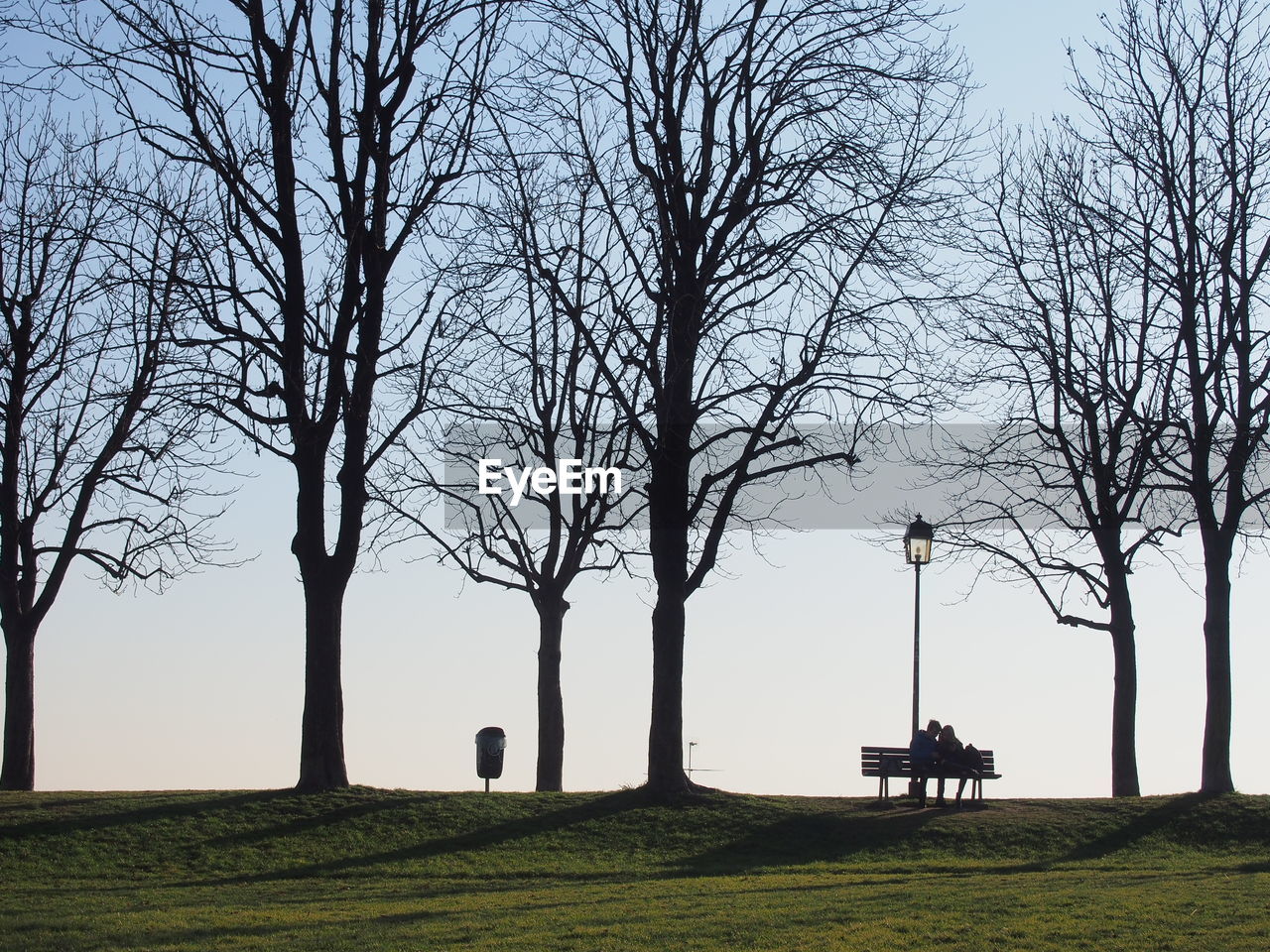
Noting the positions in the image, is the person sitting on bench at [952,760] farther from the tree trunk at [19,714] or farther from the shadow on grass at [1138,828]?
the tree trunk at [19,714]

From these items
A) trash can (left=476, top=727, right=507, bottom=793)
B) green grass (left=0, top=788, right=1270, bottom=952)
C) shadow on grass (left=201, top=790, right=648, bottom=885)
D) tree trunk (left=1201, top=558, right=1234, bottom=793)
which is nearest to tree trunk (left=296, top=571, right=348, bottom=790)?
green grass (left=0, top=788, right=1270, bottom=952)

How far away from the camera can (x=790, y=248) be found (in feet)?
69.7

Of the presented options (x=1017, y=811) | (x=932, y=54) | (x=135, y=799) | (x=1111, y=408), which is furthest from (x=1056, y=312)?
(x=135, y=799)

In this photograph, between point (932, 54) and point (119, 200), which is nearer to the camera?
point (119, 200)

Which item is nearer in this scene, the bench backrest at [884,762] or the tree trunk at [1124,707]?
the bench backrest at [884,762]

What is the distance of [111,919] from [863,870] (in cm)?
843

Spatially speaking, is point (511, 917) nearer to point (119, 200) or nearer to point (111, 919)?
point (111, 919)

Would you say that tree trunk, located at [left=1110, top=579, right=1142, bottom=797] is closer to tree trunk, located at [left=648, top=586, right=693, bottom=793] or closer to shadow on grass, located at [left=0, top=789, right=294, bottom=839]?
tree trunk, located at [left=648, top=586, right=693, bottom=793]

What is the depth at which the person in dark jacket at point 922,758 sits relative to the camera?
71.4 ft

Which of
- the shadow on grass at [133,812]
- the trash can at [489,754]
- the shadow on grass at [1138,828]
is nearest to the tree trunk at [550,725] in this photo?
the trash can at [489,754]

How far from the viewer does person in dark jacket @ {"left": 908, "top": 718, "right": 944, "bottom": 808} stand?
2175 cm

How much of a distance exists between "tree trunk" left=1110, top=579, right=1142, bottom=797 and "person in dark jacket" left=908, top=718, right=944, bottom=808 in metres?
4.93

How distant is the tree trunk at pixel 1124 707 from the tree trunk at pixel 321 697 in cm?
1312

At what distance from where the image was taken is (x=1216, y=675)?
23.5 metres
